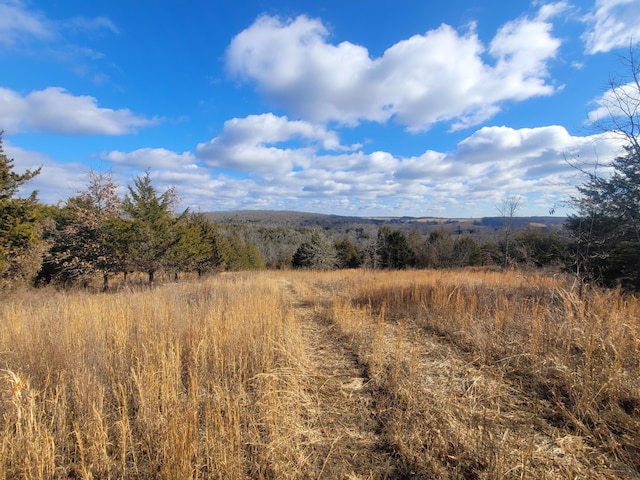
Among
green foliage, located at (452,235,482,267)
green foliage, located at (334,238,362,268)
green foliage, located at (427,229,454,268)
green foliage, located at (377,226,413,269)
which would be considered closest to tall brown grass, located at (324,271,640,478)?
green foliage, located at (377,226,413,269)

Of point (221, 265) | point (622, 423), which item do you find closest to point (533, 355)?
point (622, 423)

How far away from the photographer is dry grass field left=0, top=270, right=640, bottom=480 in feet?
6.06

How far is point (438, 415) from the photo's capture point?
245 centimetres

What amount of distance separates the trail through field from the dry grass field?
15mm

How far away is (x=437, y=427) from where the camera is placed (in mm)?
2301

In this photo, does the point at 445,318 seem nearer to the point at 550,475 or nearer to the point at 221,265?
the point at 550,475

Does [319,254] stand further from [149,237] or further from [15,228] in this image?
[15,228]

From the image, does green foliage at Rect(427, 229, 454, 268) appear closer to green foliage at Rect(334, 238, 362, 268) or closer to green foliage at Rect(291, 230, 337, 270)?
green foliage at Rect(334, 238, 362, 268)

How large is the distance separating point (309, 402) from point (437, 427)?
123cm

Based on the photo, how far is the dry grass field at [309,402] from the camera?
1848 mm

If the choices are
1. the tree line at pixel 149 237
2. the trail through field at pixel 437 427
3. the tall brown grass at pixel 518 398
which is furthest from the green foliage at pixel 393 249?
the trail through field at pixel 437 427

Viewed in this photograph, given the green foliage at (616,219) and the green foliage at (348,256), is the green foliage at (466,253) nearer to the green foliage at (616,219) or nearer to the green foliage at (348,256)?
the green foliage at (348,256)

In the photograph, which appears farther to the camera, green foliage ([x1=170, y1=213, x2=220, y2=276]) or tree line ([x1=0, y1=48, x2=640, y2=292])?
green foliage ([x1=170, y1=213, x2=220, y2=276])

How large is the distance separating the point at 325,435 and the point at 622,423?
8.40 feet
